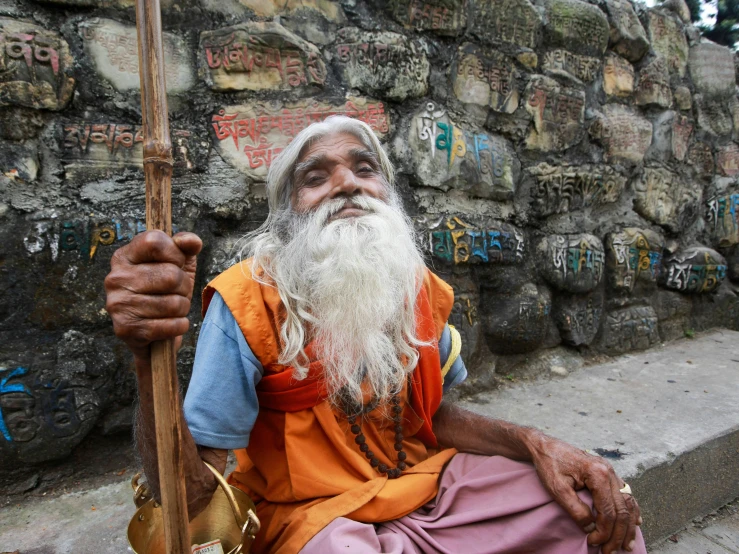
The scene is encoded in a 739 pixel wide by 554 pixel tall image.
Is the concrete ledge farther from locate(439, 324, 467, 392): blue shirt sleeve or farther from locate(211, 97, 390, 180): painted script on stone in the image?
Answer: locate(211, 97, 390, 180): painted script on stone

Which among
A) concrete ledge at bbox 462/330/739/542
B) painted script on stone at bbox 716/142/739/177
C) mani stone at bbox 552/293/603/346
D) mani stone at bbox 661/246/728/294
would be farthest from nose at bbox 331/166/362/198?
painted script on stone at bbox 716/142/739/177

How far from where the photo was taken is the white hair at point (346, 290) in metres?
1.16

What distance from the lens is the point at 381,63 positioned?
203cm

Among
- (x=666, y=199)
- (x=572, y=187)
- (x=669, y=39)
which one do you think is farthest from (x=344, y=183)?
(x=669, y=39)

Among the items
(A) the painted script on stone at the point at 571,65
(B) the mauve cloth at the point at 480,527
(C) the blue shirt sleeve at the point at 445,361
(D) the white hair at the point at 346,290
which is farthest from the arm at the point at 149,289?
(A) the painted script on stone at the point at 571,65

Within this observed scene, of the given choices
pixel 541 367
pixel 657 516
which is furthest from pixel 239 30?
pixel 657 516

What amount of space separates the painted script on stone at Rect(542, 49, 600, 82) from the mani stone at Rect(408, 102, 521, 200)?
552 millimetres

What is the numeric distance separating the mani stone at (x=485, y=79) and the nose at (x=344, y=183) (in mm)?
1206

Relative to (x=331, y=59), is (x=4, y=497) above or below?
below

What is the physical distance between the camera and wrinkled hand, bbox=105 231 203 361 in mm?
728

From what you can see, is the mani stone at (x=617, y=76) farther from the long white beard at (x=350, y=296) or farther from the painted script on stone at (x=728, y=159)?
the long white beard at (x=350, y=296)

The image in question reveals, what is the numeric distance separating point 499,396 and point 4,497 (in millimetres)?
1949

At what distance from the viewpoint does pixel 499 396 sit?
231cm

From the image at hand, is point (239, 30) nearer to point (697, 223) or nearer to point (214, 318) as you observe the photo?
point (214, 318)
